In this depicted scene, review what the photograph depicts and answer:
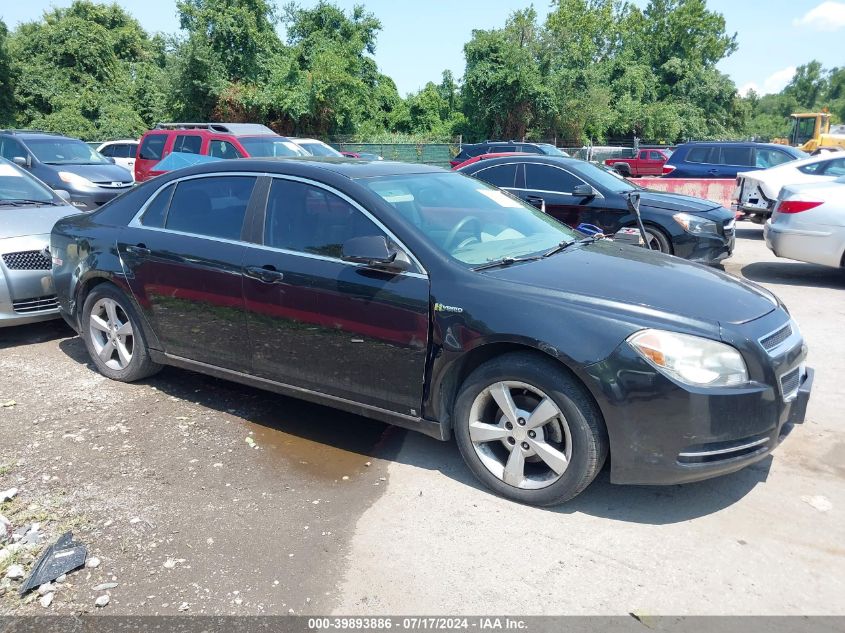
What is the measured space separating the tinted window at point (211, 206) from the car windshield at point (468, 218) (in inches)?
36.7

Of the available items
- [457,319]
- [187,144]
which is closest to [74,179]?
[187,144]

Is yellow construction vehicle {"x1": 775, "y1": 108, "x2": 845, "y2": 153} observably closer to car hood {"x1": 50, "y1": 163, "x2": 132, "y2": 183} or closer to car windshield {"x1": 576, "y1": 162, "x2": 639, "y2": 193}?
car windshield {"x1": 576, "y1": 162, "x2": 639, "y2": 193}

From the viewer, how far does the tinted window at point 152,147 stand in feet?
46.3

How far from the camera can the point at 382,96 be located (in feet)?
137

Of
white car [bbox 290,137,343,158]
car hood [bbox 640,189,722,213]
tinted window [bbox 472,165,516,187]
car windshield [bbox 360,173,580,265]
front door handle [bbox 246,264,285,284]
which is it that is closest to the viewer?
car windshield [bbox 360,173,580,265]

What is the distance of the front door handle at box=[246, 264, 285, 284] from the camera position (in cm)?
426

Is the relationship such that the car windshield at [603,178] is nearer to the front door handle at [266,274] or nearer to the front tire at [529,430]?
the front door handle at [266,274]

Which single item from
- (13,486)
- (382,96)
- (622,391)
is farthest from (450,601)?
(382,96)

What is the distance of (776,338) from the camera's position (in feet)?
11.6

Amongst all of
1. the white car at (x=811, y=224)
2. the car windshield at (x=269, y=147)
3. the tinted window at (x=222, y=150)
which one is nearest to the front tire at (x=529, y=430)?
the white car at (x=811, y=224)

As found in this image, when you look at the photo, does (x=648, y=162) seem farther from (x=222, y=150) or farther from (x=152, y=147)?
(x=152, y=147)

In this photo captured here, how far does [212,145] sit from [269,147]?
1107 millimetres

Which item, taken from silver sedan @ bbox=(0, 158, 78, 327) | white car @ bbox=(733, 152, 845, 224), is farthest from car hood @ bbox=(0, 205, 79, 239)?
Result: white car @ bbox=(733, 152, 845, 224)

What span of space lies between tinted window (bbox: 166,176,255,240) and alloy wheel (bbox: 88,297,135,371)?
0.91 m
